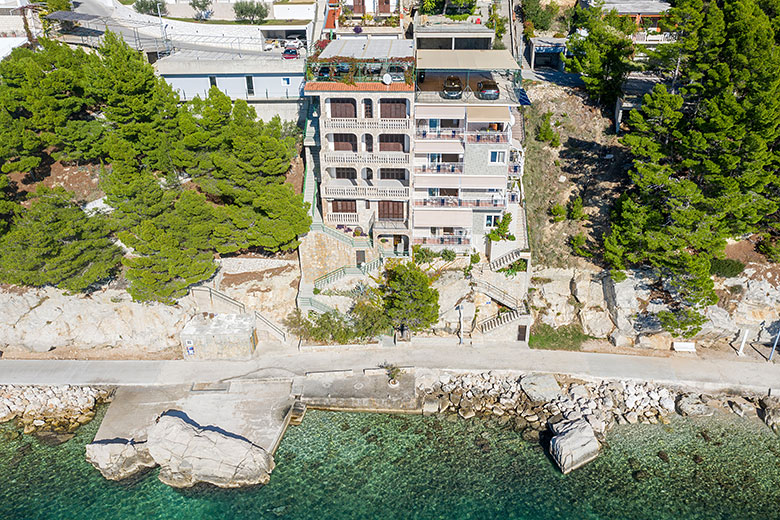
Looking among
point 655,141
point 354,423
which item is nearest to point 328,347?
point 354,423

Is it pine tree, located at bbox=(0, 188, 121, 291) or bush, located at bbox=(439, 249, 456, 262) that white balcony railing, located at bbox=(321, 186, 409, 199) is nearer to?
bush, located at bbox=(439, 249, 456, 262)

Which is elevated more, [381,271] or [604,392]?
[381,271]

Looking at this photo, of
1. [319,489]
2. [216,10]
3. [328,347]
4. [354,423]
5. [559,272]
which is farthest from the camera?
[216,10]

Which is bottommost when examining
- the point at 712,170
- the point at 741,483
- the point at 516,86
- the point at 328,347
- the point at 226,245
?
the point at 741,483

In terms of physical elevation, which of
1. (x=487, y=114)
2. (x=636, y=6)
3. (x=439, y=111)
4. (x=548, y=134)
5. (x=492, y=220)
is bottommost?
(x=492, y=220)

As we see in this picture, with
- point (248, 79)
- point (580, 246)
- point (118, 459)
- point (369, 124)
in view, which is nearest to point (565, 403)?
point (580, 246)

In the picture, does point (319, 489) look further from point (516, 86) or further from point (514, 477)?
point (516, 86)

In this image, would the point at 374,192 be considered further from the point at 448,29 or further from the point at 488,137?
the point at 448,29
